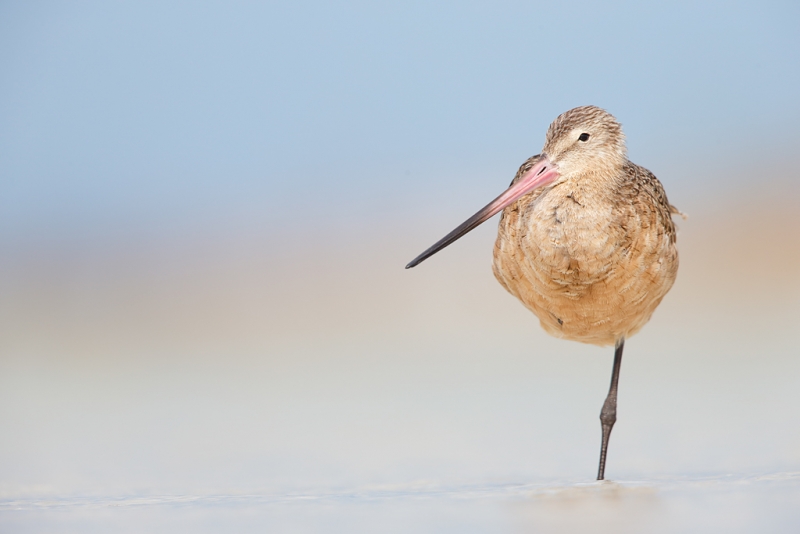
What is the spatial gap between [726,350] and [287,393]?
447cm

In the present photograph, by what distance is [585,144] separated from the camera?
5180 millimetres

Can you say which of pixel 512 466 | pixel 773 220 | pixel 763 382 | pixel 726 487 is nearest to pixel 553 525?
pixel 726 487

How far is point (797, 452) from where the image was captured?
5.43m

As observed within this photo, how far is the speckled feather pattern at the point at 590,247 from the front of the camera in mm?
4918

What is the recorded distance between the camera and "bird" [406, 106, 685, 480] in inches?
194

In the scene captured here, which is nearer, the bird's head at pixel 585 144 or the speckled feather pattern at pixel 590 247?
the speckled feather pattern at pixel 590 247

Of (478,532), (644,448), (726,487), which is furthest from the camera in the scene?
(644,448)

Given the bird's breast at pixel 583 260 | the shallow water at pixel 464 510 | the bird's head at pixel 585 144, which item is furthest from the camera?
the bird's head at pixel 585 144

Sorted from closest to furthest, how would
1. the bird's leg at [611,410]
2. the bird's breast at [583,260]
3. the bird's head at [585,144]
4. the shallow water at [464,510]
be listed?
the shallow water at [464,510]
the bird's breast at [583,260]
the bird's head at [585,144]
the bird's leg at [611,410]

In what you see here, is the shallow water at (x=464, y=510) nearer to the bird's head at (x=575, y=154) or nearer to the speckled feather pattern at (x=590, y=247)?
the speckled feather pattern at (x=590, y=247)

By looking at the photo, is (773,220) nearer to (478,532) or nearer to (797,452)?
(797,452)

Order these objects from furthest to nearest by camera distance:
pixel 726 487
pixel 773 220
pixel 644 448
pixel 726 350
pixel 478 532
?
pixel 773 220 < pixel 726 350 < pixel 644 448 < pixel 726 487 < pixel 478 532

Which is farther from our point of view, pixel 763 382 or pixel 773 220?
pixel 773 220

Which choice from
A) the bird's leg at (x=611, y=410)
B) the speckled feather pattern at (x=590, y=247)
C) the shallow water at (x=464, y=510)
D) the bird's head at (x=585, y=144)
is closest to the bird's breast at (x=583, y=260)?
the speckled feather pattern at (x=590, y=247)
